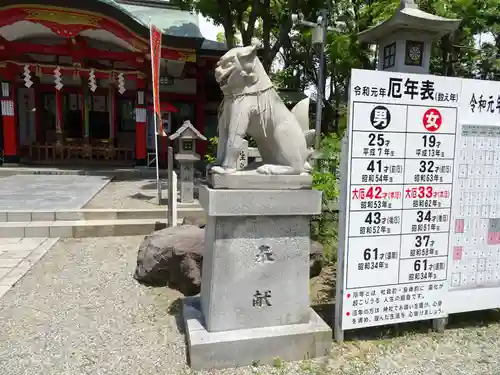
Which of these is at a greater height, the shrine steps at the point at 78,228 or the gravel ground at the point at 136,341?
the shrine steps at the point at 78,228

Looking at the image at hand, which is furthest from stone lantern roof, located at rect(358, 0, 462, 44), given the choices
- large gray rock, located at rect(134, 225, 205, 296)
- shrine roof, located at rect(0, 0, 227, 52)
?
shrine roof, located at rect(0, 0, 227, 52)

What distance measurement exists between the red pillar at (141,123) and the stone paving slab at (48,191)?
85.2 inches

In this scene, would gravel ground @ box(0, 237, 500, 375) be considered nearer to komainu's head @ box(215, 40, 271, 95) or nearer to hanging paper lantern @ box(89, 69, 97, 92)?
komainu's head @ box(215, 40, 271, 95)

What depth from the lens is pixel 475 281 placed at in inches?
138

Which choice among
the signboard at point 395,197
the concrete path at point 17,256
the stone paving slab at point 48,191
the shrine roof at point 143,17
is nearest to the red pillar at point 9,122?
the stone paving slab at point 48,191

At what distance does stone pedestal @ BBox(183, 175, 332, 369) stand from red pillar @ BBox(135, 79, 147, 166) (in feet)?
34.9

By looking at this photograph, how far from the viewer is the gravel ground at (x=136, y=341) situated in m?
2.86

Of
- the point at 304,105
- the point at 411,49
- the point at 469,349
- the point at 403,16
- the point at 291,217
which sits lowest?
the point at 469,349

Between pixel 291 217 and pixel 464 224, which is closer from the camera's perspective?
pixel 291 217

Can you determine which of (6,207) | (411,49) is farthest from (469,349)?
(6,207)

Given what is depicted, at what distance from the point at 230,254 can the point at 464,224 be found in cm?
218

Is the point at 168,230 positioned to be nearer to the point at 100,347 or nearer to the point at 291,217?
the point at 100,347

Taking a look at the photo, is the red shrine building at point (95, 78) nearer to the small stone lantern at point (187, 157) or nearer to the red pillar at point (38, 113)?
the red pillar at point (38, 113)

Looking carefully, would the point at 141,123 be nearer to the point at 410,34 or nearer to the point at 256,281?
the point at 410,34
